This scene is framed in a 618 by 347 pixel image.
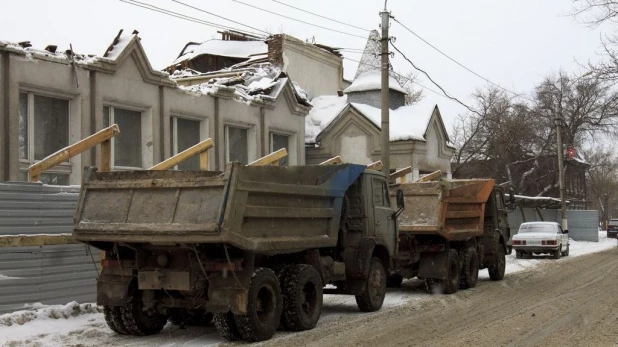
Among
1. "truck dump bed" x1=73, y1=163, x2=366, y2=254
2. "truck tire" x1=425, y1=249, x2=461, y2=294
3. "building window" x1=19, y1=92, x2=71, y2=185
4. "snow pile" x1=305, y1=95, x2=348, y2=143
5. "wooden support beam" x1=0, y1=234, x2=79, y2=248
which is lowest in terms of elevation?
"truck tire" x1=425, y1=249, x2=461, y2=294

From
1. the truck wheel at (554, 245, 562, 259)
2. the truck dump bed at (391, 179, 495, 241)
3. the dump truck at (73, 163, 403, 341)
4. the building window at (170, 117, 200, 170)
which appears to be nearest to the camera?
the dump truck at (73, 163, 403, 341)

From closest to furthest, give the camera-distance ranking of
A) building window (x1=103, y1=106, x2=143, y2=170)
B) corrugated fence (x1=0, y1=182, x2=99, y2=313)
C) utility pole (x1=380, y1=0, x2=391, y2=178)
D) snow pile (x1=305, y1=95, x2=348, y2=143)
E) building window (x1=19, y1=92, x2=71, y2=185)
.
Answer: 1. corrugated fence (x1=0, y1=182, x2=99, y2=313)
2. building window (x1=19, y1=92, x2=71, y2=185)
3. building window (x1=103, y1=106, x2=143, y2=170)
4. utility pole (x1=380, y1=0, x2=391, y2=178)
5. snow pile (x1=305, y1=95, x2=348, y2=143)

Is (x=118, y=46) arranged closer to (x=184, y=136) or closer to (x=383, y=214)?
(x=184, y=136)

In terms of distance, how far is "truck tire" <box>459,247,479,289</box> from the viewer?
51.9ft

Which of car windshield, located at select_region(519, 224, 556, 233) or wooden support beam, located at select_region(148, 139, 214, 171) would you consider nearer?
wooden support beam, located at select_region(148, 139, 214, 171)

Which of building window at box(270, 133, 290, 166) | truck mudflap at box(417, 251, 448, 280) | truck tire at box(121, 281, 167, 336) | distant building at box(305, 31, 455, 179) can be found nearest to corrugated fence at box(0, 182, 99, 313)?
truck tire at box(121, 281, 167, 336)

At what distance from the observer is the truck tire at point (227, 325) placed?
8938mm

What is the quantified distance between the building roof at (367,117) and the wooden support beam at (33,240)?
55.2 feet

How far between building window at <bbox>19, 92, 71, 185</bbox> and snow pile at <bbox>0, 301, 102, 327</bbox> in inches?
181

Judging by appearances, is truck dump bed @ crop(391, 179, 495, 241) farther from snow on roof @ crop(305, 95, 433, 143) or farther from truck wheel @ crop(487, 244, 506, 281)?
snow on roof @ crop(305, 95, 433, 143)

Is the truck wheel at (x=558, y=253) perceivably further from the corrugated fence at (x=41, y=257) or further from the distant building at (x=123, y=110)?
the corrugated fence at (x=41, y=257)

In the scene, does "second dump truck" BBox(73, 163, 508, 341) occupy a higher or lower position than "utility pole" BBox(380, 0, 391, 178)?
lower

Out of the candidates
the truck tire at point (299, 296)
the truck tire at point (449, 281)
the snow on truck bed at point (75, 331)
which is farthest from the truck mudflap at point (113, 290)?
the truck tire at point (449, 281)

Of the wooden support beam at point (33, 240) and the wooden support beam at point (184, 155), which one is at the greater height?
the wooden support beam at point (184, 155)
